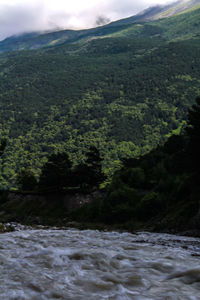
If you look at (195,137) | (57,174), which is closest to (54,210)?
(57,174)

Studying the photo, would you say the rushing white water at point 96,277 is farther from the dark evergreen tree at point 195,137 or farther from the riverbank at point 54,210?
the riverbank at point 54,210

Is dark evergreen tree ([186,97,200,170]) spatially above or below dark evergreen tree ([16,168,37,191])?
above

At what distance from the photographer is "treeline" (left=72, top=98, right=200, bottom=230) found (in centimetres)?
3672

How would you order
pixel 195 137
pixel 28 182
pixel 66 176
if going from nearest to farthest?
pixel 195 137 < pixel 66 176 < pixel 28 182

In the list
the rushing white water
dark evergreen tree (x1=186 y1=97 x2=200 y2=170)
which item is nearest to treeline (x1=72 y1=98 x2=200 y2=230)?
dark evergreen tree (x1=186 y1=97 x2=200 y2=170)

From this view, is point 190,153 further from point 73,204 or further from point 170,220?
point 73,204

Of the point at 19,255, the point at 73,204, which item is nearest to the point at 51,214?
the point at 73,204

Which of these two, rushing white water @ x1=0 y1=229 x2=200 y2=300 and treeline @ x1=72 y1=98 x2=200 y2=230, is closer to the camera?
Answer: rushing white water @ x1=0 y1=229 x2=200 y2=300

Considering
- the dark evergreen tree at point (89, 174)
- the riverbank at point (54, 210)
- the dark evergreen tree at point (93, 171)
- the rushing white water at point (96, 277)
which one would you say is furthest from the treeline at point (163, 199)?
the rushing white water at point (96, 277)

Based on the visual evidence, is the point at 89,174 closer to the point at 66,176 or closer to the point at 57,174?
the point at 66,176

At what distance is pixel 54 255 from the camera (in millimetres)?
16156

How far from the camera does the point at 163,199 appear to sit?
47031 mm

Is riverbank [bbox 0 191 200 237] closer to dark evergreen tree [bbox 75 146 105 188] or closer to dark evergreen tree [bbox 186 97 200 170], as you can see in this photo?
dark evergreen tree [bbox 75 146 105 188]

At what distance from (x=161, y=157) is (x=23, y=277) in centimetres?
7694
